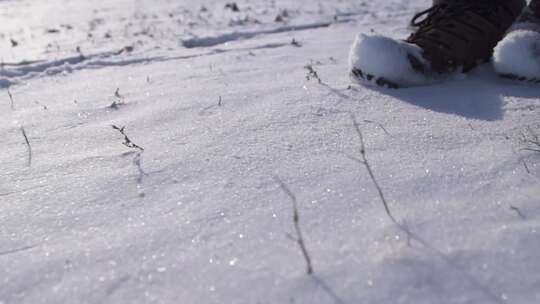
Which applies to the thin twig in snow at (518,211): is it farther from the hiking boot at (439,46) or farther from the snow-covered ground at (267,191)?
the hiking boot at (439,46)

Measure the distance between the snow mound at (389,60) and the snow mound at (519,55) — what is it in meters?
0.29

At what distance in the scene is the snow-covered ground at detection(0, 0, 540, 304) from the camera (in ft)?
2.66

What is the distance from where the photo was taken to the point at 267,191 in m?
1.10

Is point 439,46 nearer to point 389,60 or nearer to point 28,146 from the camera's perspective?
point 389,60

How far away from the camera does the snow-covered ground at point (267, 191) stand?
2.66ft

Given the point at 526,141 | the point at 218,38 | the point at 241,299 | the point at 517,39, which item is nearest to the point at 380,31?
the point at 218,38

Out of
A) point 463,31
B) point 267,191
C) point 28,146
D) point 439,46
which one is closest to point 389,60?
point 439,46

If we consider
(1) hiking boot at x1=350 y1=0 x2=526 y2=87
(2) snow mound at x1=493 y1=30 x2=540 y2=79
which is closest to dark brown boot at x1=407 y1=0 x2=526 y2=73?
(1) hiking boot at x1=350 y1=0 x2=526 y2=87

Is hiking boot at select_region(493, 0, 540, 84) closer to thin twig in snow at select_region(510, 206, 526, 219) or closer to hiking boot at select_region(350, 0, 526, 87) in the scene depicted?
hiking boot at select_region(350, 0, 526, 87)

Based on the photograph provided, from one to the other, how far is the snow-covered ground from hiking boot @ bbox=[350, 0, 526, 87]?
0.07m

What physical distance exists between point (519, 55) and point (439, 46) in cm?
30

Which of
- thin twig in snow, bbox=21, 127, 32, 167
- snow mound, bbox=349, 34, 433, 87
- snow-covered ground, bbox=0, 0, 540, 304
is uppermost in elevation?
snow mound, bbox=349, 34, 433, 87

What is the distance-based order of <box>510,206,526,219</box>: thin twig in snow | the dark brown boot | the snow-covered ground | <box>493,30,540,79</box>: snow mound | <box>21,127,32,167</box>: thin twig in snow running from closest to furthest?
1. the snow-covered ground
2. <box>510,206,526,219</box>: thin twig in snow
3. <box>21,127,32,167</box>: thin twig in snow
4. <box>493,30,540,79</box>: snow mound
5. the dark brown boot

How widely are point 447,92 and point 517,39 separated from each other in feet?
1.21
